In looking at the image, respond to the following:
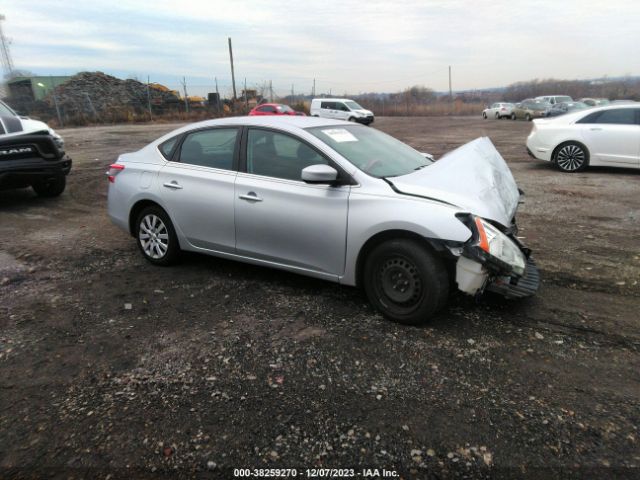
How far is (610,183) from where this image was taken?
9234 millimetres

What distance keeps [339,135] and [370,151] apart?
1.06ft

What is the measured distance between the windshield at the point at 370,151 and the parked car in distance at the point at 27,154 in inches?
219

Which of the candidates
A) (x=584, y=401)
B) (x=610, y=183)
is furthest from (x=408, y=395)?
(x=610, y=183)

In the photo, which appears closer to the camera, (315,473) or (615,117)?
(315,473)

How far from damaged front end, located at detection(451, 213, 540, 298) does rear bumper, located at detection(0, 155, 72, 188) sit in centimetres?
699

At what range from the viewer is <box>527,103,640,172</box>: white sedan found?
981 cm

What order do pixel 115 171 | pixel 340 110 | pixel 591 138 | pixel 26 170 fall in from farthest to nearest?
pixel 340 110 → pixel 591 138 → pixel 26 170 → pixel 115 171

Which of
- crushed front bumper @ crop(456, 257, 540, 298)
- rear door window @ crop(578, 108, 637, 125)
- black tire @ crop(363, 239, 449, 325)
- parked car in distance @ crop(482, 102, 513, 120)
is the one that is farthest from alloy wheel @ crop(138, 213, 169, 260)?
parked car in distance @ crop(482, 102, 513, 120)

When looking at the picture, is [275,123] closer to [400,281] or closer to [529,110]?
[400,281]

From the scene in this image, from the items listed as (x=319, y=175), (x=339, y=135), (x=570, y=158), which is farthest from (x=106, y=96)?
(x=319, y=175)

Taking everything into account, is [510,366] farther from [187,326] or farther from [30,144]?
[30,144]

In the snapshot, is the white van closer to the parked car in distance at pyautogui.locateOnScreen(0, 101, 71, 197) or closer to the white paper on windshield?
the parked car in distance at pyautogui.locateOnScreen(0, 101, 71, 197)

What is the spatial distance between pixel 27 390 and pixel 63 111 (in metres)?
37.0

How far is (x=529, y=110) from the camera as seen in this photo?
34.2 meters
